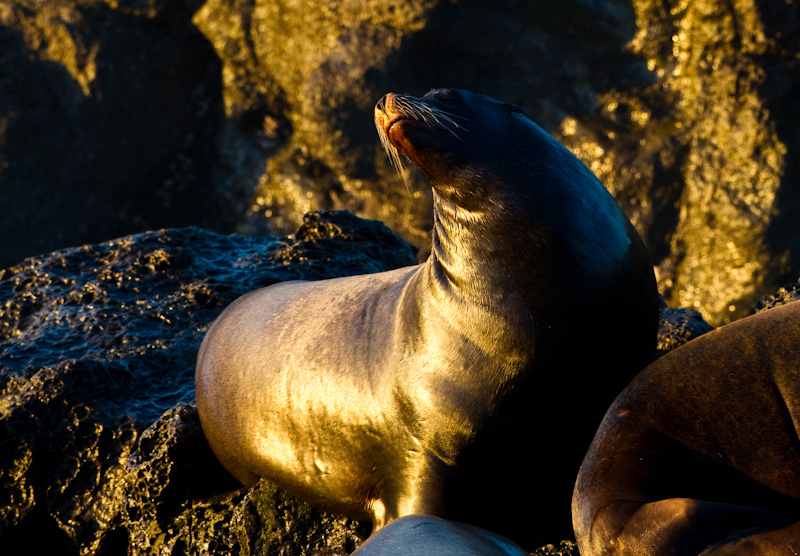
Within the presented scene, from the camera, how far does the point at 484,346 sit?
3.64 meters

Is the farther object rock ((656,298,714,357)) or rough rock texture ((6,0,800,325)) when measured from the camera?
rough rock texture ((6,0,800,325))

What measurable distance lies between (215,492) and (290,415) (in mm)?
734

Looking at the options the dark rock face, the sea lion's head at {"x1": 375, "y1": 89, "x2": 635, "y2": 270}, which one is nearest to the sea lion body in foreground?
the sea lion's head at {"x1": 375, "y1": 89, "x2": 635, "y2": 270}

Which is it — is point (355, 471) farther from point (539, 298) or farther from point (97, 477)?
point (97, 477)

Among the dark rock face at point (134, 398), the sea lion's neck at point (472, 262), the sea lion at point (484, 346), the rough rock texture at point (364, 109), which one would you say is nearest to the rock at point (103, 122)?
the rough rock texture at point (364, 109)

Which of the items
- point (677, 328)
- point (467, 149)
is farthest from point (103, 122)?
point (467, 149)

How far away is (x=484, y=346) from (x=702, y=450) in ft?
3.10

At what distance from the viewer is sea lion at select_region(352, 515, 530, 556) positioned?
313cm

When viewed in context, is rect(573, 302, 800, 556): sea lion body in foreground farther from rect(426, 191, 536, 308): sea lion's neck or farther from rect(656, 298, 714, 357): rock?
rect(656, 298, 714, 357): rock

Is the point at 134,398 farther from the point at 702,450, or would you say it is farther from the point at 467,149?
the point at 702,450

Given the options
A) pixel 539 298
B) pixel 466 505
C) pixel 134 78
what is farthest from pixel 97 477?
pixel 134 78

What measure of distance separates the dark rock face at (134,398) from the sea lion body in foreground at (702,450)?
1.51m

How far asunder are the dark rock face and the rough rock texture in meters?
8.70

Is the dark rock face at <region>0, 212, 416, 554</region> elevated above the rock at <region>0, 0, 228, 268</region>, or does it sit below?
above
